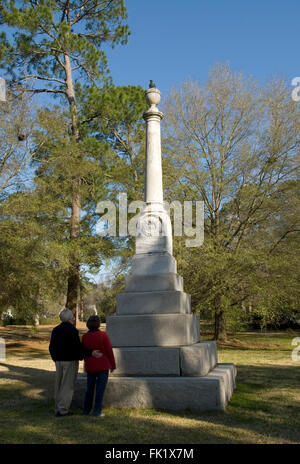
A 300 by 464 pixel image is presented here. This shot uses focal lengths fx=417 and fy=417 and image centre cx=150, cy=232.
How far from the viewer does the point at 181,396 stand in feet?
20.2

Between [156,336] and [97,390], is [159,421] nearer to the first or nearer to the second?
[97,390]

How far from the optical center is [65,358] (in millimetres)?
5926

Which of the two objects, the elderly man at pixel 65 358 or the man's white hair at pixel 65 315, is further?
the man's white hair at pixel 65 315

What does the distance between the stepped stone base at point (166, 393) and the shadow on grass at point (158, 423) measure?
0.15 metres

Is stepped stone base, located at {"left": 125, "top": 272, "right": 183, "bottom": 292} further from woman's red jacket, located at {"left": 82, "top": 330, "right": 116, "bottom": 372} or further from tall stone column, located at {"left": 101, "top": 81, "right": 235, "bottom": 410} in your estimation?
woman's red jacket, located at {"left": 82, "top": 330, "right": 116, "bottom": 372}

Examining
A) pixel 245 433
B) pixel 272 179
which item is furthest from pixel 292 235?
pixel 245 433

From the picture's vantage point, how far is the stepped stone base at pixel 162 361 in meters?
6.58

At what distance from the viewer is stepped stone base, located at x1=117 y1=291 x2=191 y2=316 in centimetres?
727

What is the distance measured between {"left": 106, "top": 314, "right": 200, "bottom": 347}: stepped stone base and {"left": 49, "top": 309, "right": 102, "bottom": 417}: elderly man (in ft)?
4.35

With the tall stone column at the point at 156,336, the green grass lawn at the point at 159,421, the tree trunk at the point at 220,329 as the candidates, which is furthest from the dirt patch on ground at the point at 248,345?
the tall stone column at the point at 156,336

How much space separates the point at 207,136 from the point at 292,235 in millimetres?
5576

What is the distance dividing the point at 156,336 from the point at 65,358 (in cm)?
172

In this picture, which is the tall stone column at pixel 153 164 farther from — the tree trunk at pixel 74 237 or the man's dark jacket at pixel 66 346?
the tree trunk at pixel 74 237

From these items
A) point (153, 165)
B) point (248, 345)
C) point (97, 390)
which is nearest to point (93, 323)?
point (97, 390)
